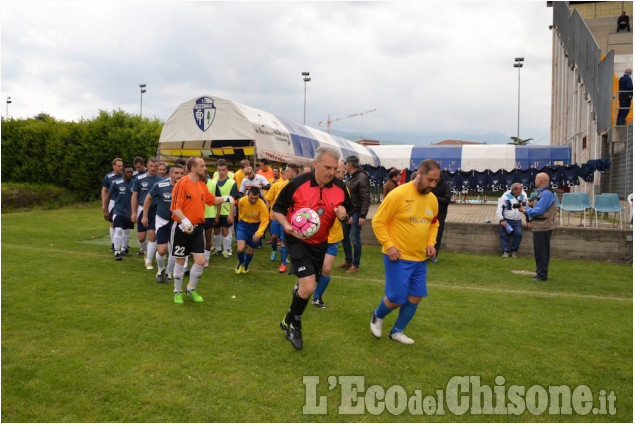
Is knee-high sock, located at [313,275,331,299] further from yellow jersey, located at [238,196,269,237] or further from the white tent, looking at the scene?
the white tent

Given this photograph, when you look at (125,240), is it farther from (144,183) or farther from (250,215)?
(250,215)

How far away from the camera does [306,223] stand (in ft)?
15.2

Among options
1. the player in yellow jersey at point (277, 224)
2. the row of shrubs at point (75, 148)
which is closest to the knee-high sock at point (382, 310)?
the player in yellow jersey at point (277, 224)

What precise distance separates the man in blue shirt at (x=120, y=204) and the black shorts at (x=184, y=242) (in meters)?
4.14

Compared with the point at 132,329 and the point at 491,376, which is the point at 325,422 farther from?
the point at 132,329

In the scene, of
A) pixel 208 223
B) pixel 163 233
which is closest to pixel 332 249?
pixel 163 233

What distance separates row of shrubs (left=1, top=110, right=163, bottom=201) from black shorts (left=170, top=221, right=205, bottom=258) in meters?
20.2

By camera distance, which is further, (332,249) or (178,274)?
(178,274)

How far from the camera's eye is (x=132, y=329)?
5.30 metres

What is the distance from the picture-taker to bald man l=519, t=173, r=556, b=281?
315 inches

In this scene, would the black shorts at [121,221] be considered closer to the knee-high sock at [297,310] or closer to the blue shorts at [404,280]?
the knee-high sock at [297,310]

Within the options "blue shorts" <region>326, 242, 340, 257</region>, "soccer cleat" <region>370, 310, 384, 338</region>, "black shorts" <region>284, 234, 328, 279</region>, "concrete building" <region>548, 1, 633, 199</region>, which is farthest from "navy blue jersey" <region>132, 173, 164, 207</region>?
"concrete building" <region>548, 1, 633, 199</region>

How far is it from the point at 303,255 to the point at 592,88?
70.8 ft

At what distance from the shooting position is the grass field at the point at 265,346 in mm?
3621
